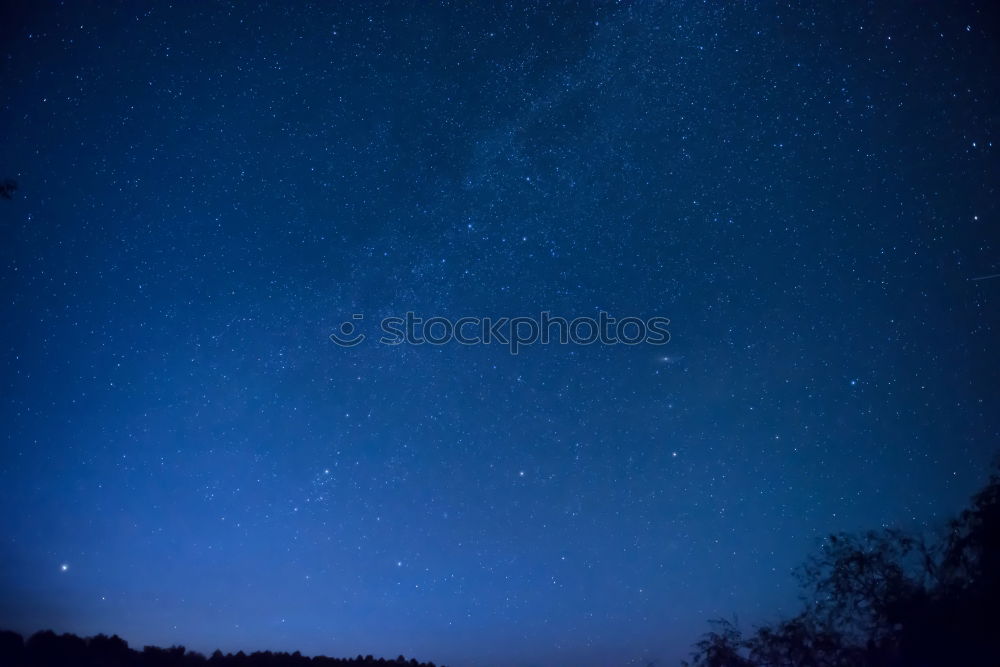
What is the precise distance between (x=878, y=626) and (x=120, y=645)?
1887 cm

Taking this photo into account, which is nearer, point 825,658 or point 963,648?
point 963,648

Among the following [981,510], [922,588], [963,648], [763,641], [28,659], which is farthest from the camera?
[763,641]

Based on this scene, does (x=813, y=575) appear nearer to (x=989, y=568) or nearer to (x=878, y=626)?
(x=878, y=626)

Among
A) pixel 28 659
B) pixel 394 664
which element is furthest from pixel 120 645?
pixel 394 664

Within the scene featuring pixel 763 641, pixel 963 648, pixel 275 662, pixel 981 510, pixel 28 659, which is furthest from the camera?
pixel 763 641

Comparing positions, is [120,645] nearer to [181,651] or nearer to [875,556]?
[181,651]

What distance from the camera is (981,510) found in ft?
52.1

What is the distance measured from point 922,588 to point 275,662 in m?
17.5

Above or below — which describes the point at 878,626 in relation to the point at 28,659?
above

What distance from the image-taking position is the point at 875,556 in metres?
19.1

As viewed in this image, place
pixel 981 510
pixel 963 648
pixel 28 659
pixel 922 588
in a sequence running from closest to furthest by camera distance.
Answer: pixel 28 659, pixel 963 648, pixel 981 510, pixel 922 588

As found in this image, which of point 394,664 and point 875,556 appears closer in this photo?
point 875,556

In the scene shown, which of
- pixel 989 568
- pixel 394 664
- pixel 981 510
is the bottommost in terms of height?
pixel 394 664

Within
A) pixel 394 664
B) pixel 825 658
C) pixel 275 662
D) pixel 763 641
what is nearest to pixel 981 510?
pixel 825 658
